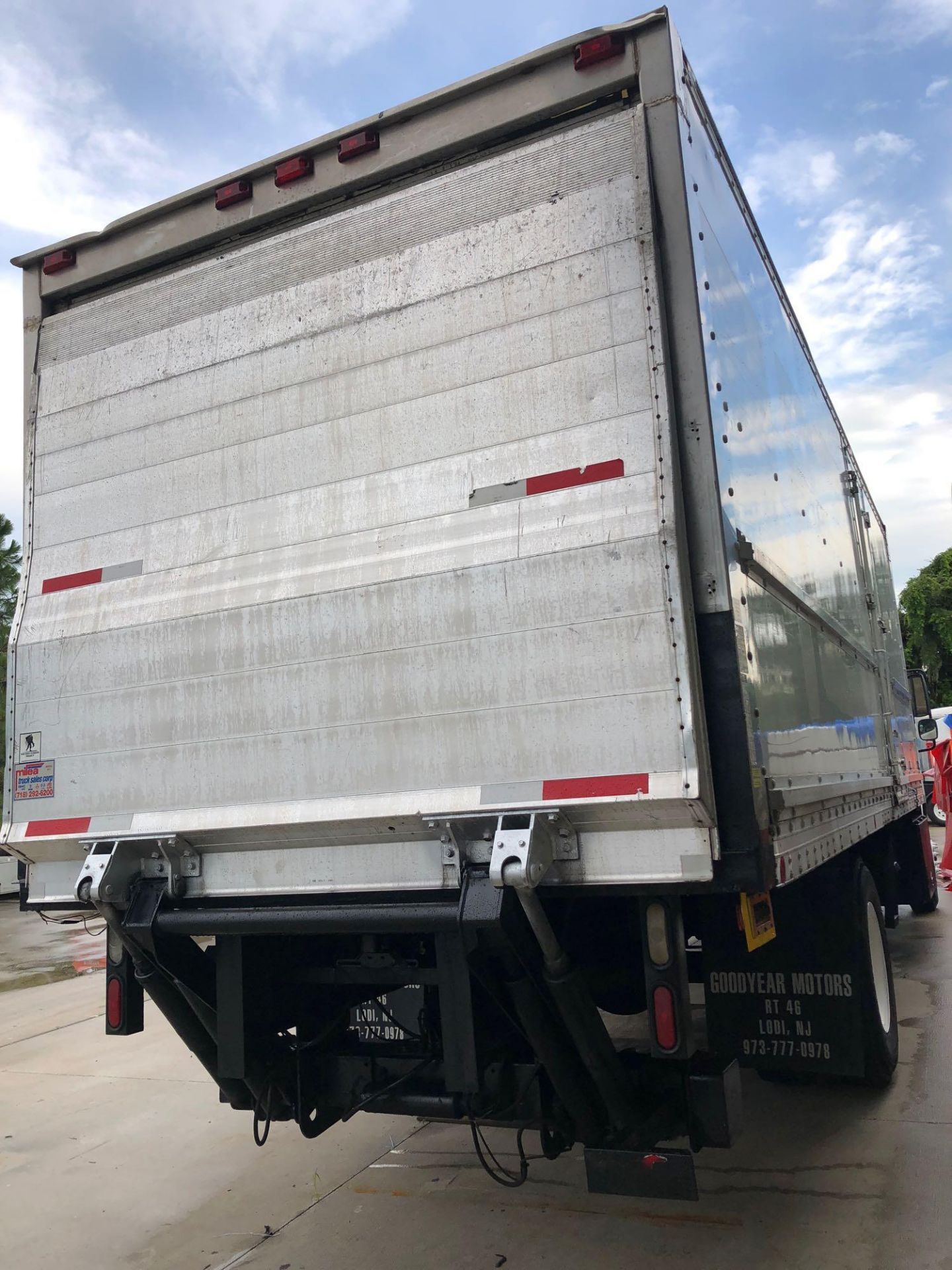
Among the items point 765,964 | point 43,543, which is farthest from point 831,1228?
point 43,543

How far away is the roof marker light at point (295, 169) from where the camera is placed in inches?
149

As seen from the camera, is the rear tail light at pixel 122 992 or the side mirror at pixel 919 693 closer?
the rear tail light at pixel 122 992

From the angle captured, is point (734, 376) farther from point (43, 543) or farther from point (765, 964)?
point (43, 543)

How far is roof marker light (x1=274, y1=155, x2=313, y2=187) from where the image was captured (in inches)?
149

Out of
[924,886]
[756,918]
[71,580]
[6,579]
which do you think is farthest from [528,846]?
[6,579]

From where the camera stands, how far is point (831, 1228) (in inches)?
146

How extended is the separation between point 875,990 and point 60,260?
4.66 m

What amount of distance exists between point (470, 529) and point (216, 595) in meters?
1.01

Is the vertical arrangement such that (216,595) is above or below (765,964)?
above

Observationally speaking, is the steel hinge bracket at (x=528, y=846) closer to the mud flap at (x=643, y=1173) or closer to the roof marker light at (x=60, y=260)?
the mud flap at (x=643, y=1173)

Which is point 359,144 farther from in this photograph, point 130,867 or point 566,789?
point 130,867

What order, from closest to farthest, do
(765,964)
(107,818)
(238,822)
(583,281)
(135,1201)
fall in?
(583,281), (238,822), (107,818), (765,964), (135,1201)

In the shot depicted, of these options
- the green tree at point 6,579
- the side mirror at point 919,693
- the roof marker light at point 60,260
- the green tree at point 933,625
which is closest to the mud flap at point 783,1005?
the roof marker light at point 60,260

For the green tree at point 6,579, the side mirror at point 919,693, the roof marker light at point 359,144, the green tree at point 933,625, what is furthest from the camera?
the green tree at point 933,625
